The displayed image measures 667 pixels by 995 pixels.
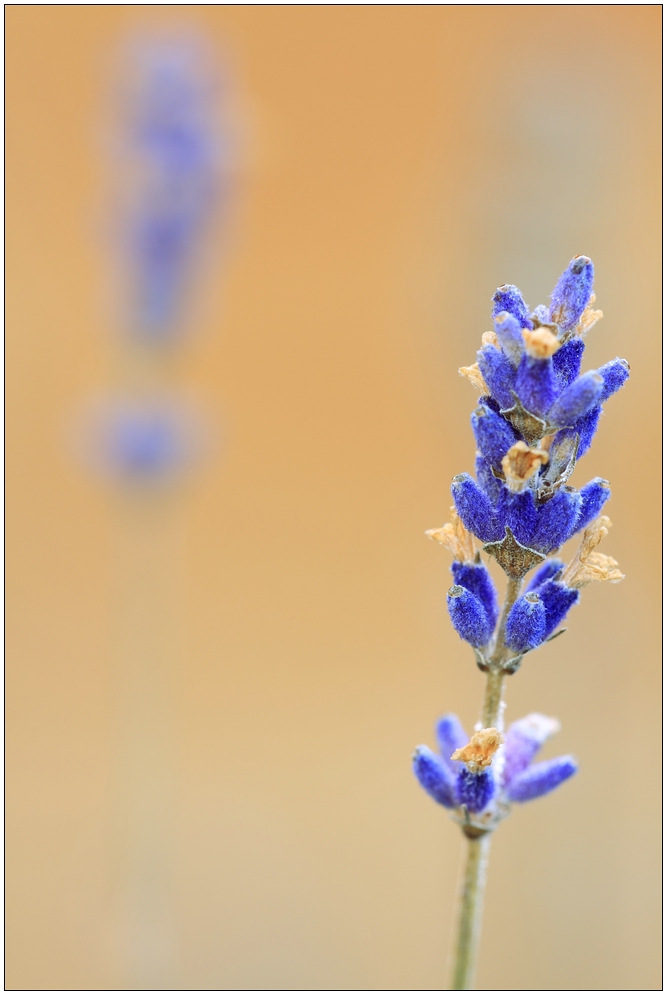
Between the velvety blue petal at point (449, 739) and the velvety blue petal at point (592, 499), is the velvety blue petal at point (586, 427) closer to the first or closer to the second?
the velvety blue petal at point (592, 499)

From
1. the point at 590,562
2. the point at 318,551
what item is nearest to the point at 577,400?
the point at 590,562

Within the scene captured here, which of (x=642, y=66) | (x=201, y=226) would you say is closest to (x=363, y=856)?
(x=201, y=226)

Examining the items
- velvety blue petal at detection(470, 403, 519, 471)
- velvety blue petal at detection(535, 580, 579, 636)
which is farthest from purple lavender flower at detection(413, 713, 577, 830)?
velvety blue petal at detection(470, 403, 519, 471)

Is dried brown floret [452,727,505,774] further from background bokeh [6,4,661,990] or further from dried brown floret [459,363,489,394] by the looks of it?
background bokeh [6,4,661,990]

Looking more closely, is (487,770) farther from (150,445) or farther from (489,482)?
(150,445)

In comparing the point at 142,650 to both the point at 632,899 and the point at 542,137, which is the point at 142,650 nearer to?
the point at 542,137

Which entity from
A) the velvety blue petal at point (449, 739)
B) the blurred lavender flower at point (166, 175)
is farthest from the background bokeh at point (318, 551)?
the velvety blue petal at point (449, 739)
